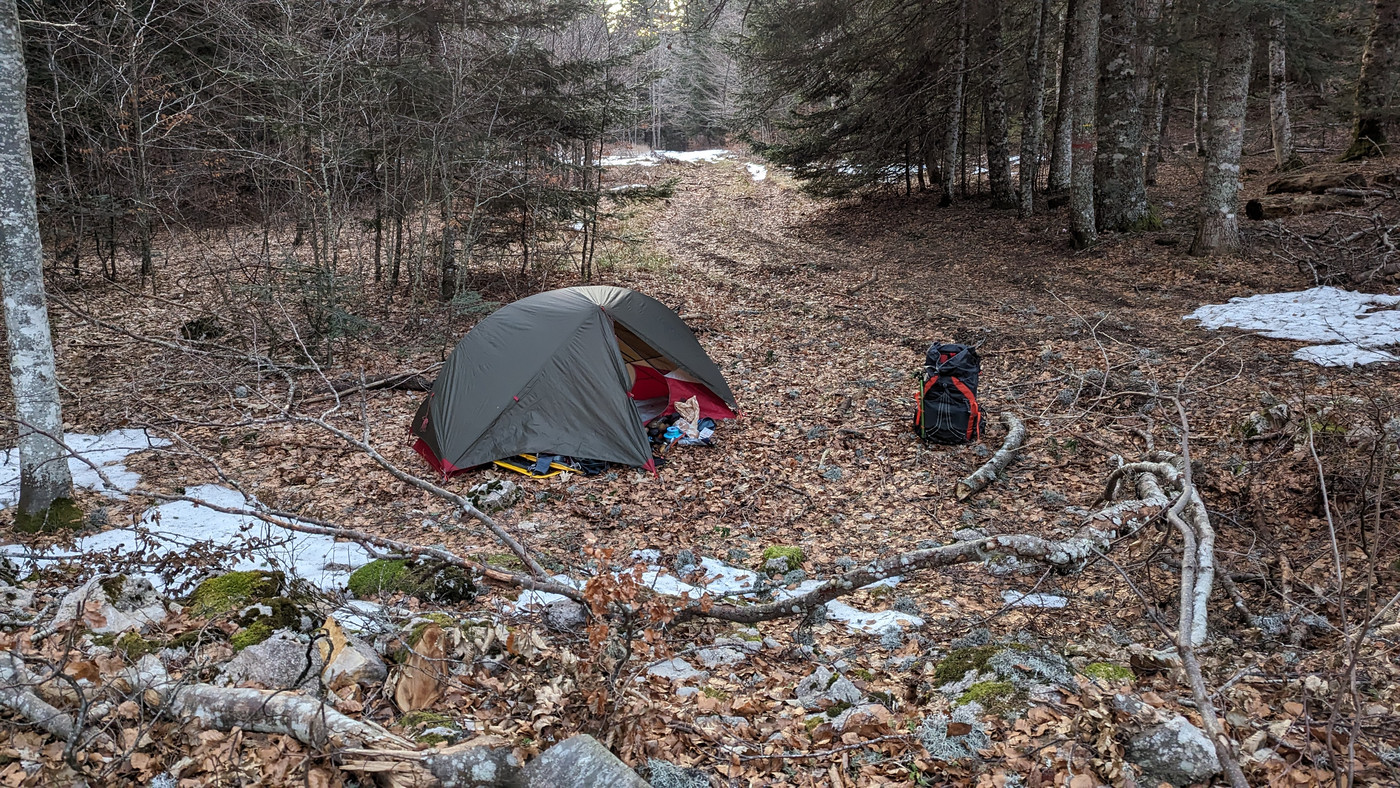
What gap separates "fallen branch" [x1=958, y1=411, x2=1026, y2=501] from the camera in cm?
633

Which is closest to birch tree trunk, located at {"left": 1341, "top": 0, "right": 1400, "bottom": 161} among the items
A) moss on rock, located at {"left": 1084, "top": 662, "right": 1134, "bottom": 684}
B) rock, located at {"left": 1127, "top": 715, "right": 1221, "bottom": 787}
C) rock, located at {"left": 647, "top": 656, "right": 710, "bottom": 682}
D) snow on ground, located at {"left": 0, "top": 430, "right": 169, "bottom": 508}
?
moss on rock, located at {"left": 1084, "top": 662, "right": 1134, "bottom": 684}

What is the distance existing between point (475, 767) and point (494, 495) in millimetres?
4260

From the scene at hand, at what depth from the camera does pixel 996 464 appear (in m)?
6.56

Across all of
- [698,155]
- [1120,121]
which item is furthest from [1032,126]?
[698,155]

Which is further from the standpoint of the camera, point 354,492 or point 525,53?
point 525,53

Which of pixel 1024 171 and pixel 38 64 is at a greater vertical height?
pixel 38 64

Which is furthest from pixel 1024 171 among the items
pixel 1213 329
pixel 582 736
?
pixel 582 736

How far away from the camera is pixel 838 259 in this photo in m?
16.3

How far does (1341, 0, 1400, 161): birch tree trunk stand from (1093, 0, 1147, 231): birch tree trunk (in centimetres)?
373

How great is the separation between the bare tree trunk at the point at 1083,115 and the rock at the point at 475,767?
517 inches

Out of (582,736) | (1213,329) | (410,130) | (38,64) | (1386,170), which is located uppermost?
(38,64)

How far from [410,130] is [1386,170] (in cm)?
1635

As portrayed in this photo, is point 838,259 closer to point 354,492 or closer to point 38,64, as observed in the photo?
point 354,492

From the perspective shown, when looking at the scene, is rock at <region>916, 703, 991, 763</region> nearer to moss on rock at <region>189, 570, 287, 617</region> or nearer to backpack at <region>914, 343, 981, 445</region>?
moss on rock at <region>189, 570, 287, 617</region>
